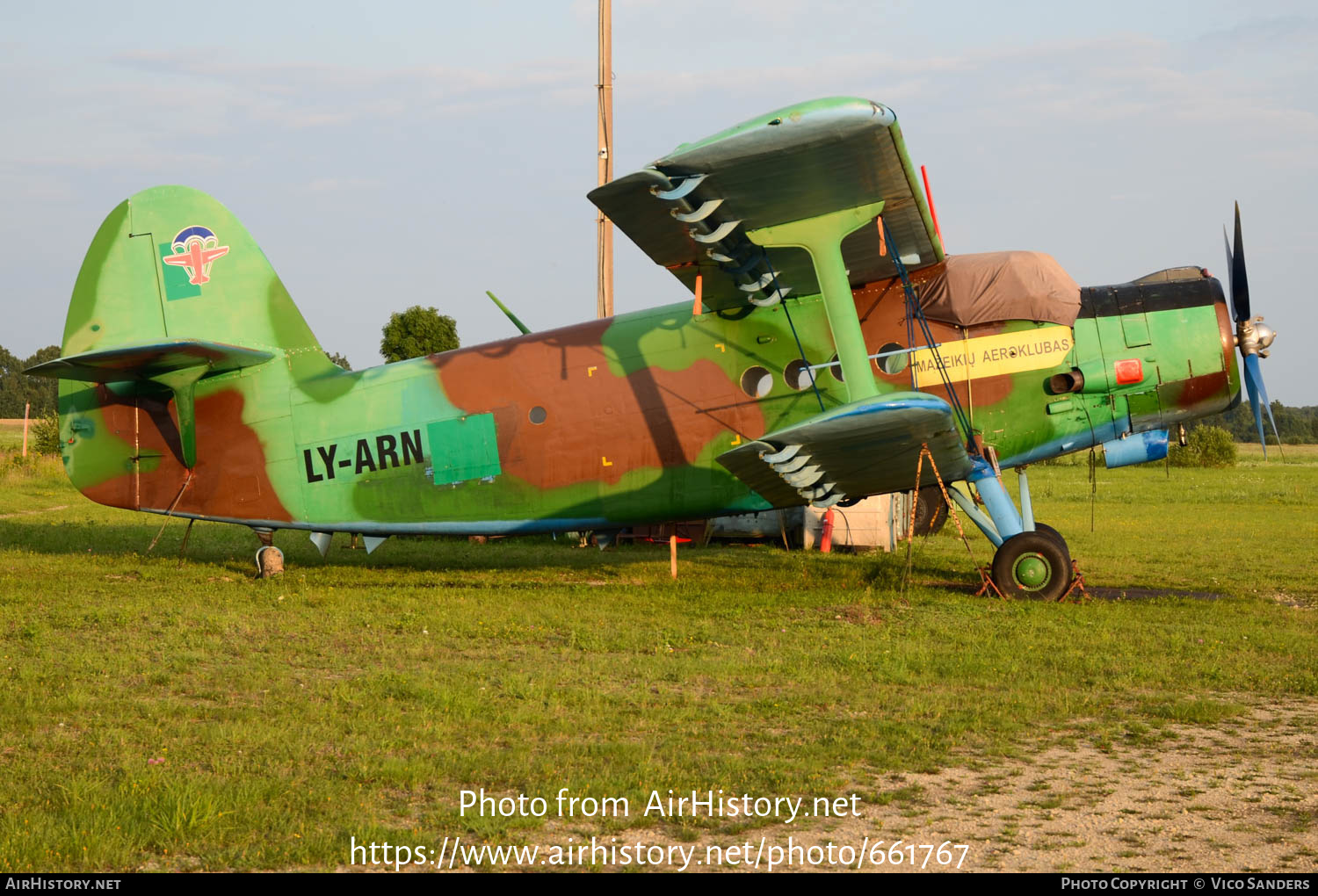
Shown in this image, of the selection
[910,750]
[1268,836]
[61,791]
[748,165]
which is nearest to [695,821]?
[910,750]

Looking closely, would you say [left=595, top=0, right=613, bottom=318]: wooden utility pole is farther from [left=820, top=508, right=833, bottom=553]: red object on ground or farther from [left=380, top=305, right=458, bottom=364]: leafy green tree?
[left=380, top=305, right=458, bottom=364]: leafy green tree

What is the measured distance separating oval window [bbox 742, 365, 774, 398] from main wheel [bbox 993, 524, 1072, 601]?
293cm

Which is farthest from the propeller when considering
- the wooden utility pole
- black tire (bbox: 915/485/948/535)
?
the wooden utility pole

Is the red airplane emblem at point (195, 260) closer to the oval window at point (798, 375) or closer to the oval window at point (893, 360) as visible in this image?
the oval window at point (798, 375)

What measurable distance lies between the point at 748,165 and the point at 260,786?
229 inches

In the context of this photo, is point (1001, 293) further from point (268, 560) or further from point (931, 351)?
point (268, 560)

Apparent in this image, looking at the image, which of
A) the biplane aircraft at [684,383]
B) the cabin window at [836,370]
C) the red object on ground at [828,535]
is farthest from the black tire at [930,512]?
the cabin window at [836,370]

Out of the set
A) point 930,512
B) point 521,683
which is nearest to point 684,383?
point 521,683

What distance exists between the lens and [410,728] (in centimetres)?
640

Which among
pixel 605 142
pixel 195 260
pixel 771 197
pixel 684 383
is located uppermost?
pixel 605 142

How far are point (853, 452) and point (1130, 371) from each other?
3351 millimetres

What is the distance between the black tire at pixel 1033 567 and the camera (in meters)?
10.9

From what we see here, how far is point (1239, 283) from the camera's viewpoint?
11.2 m

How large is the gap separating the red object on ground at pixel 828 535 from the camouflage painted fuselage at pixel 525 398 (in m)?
5.38
